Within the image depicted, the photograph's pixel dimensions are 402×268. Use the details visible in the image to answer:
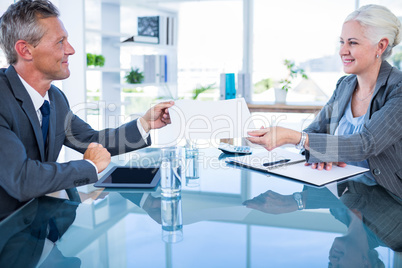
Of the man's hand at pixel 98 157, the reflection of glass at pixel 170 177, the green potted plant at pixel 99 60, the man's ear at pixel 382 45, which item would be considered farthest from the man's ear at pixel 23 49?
the green potted plant at pixel 99 60

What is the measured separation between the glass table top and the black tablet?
0.14 feet

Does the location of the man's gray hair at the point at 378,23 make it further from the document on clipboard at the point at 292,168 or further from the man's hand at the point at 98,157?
the man's hand at the point at 98,157

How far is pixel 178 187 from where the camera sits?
1241mm

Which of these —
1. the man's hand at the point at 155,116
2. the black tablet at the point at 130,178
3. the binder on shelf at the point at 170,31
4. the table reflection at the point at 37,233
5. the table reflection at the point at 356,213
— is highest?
the binder on shelf at the point at 170,31

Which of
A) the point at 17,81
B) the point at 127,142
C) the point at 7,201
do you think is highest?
the point at 17,81

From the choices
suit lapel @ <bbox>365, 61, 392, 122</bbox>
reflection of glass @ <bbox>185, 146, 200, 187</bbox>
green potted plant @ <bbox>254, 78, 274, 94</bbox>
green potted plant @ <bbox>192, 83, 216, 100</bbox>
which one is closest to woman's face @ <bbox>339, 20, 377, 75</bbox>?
suit lapel @ <bbox>365, 61, 392, 122</bbox>

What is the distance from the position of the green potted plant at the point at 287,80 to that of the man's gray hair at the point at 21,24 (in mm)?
3278

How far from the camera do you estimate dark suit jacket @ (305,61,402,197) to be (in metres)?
1.52

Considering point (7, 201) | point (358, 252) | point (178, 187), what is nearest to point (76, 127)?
point (7, 201)

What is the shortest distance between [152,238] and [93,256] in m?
0.15

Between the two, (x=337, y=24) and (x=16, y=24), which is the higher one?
(x=337, y=24)

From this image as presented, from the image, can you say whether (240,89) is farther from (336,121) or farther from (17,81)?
(17,81)

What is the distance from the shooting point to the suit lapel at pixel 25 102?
1362mm

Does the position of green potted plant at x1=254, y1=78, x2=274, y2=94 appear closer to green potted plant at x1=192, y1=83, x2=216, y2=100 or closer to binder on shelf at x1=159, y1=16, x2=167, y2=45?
green potted plant at x1=192, y1=83, x2=216, y2=100
